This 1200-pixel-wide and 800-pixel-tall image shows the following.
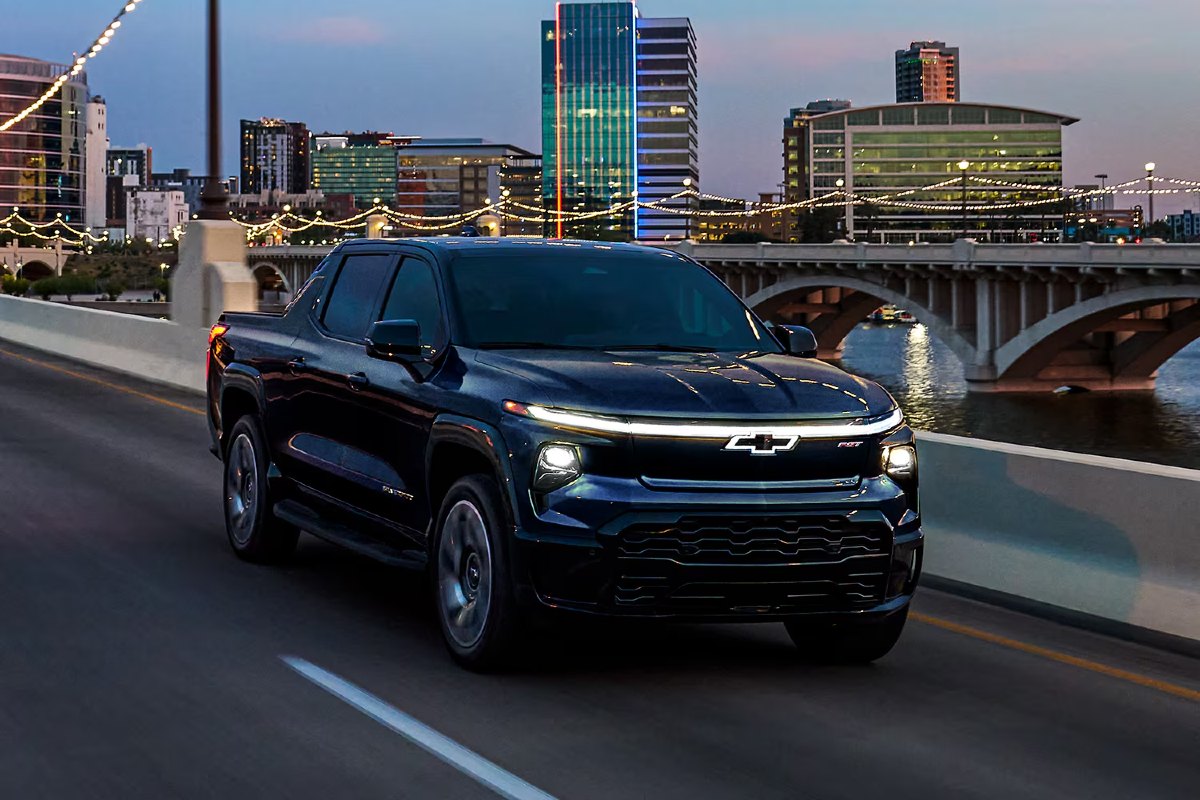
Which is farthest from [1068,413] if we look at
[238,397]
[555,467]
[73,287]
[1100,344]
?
[73,287]

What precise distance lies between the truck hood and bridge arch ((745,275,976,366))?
71521mm

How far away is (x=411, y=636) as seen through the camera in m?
7.74

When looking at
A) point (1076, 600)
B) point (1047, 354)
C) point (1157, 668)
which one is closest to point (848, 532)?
point (1157, 668)

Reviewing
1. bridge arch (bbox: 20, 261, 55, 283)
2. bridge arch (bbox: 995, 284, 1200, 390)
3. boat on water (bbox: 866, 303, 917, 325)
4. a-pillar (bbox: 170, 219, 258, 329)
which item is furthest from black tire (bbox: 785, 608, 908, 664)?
bridge arch (bbox: 20, 261, 55, 283)

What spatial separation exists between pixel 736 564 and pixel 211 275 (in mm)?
18752

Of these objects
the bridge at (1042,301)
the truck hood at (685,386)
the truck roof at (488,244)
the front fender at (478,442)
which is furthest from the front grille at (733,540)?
the bridge at (1042,301)

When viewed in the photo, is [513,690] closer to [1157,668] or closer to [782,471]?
[782,471]

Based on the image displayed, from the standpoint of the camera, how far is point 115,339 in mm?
27391

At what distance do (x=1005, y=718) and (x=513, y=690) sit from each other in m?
1.88

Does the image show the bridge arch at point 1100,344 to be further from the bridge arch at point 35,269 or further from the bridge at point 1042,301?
the bridge arch at point 35,269

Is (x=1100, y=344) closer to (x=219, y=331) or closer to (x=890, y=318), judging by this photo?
(x=219, y=331)

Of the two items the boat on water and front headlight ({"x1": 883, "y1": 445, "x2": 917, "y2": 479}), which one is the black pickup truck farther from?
the boat on water

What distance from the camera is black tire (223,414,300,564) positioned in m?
9.43

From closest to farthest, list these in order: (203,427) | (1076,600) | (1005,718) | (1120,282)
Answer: (1005,718) < (1076,600) < (203,427) < (1120,282)
